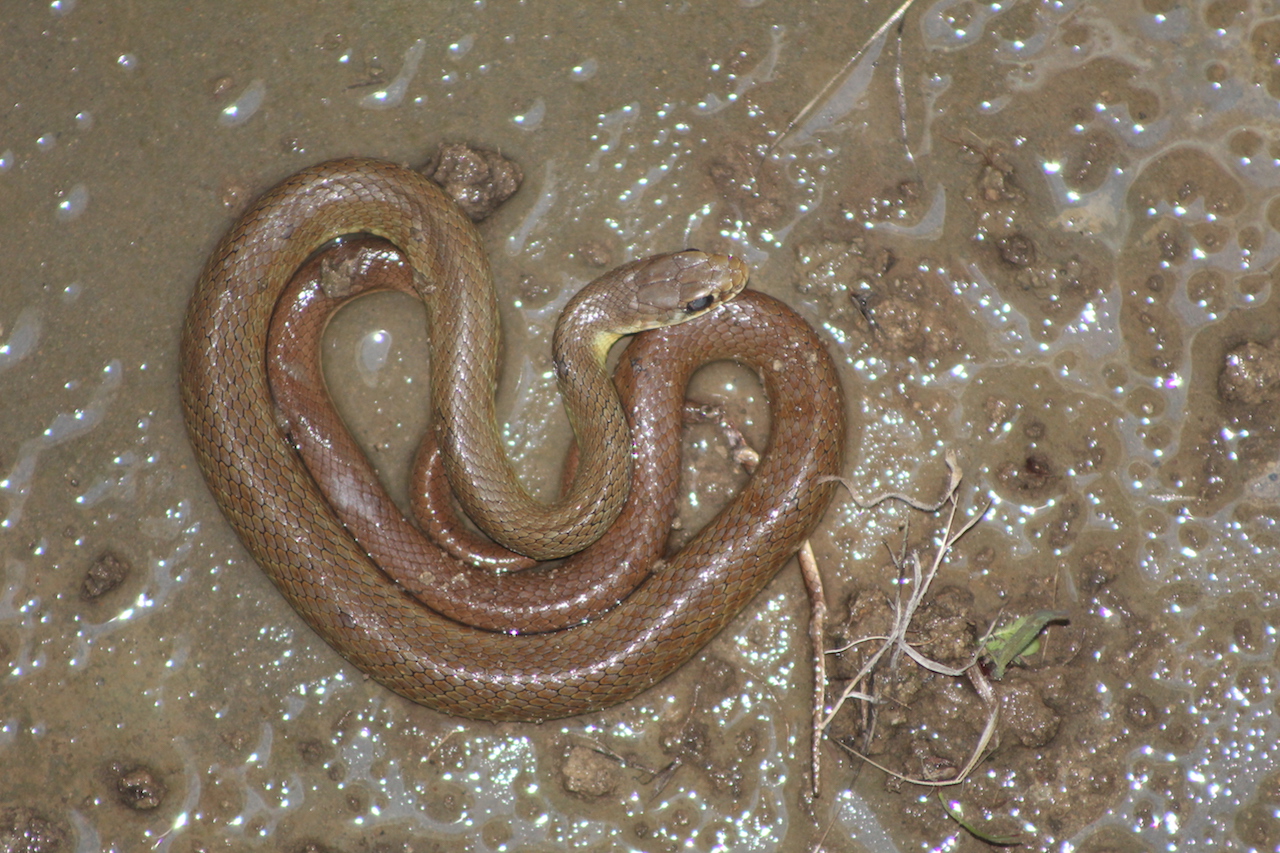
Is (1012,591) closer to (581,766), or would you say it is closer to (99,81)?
(581,766)

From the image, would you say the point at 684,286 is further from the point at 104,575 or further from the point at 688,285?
the point at 104,575

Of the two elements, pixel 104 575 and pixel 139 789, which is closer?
pixel 139 789

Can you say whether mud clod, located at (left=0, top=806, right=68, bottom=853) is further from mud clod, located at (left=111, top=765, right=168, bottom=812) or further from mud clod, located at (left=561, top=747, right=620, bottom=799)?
mud clod, located at (left=561, top=747, right=620, bottom=799)

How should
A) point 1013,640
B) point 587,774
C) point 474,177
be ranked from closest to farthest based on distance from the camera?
point 1013,640 → point 587,774 → point 474,177

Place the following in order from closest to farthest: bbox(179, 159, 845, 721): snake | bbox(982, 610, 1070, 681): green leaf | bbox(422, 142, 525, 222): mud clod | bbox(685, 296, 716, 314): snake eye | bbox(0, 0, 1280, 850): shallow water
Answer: bbox(179, 159, 845, 721): snake → bbox(982, 610, 1070, 681): green leaf → bbox(685, 296, 716, 314): snake eye → bbox(0, 0, 1280, 850): shallow water → bbox(422, 142, 525, 222): mud clod

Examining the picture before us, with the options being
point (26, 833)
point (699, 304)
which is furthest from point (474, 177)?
point (26, 833)

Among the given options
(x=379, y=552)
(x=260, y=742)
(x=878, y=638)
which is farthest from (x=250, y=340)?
(x=878, y=638)

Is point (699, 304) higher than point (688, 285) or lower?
lower

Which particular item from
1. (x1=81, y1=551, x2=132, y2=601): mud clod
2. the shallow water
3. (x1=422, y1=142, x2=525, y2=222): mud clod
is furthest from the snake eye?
(x1=81, y1=551, x2=132, y2=601): mud clod
